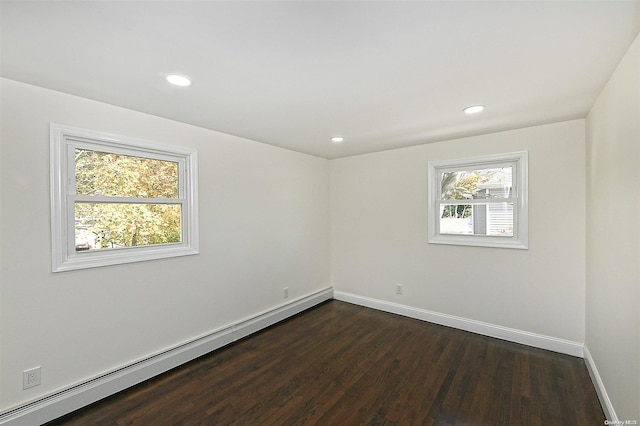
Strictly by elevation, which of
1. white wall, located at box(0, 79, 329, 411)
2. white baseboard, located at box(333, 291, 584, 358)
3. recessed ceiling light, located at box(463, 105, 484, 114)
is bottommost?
white baseboard, located at box(333, 291, 584, 358)

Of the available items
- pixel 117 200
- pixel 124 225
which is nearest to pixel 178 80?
pixel 117 200

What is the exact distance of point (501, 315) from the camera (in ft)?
10.2

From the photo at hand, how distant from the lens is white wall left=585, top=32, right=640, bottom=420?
4.75ft

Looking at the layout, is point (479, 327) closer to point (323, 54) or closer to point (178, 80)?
point (323, 54)

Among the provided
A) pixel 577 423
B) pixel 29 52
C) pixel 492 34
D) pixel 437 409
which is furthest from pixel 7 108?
pixel 577 423

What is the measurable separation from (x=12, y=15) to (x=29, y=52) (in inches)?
14.1

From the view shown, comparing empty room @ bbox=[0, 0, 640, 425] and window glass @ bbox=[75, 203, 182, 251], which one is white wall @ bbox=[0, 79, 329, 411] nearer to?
empty room @ bbox=[0, 0, 640, 425]

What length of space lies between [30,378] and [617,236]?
3963 millimetres

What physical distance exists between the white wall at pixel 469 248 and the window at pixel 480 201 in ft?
0.29

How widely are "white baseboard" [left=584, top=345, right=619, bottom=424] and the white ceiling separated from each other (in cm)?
219

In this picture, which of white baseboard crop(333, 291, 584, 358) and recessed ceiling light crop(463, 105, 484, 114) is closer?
recessed ceiling light crop(463, 105, 484, 114)

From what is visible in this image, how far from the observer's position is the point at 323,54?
1.53m

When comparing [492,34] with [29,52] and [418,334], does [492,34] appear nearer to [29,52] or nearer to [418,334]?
[29,52]

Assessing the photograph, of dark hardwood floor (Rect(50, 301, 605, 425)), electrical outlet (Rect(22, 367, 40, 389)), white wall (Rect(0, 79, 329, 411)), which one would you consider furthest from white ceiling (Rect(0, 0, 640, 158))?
dark hardwood floor (Rect(50, 301, 605, 425))
